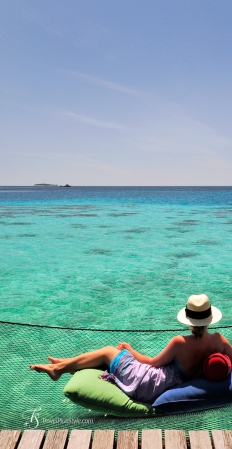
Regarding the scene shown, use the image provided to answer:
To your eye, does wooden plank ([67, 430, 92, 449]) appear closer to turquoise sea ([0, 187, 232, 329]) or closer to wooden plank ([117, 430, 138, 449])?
wooden plank ([117, 430, 138, 449])

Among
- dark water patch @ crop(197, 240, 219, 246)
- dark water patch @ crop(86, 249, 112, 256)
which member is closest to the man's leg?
dark water patch @ crop(86, 249, 112, 256)

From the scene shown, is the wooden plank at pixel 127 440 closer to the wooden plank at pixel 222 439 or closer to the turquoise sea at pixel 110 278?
the wooden plank at pixel 222 439

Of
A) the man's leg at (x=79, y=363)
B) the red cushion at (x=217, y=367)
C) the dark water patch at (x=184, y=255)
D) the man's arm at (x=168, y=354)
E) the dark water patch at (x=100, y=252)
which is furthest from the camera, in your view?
the dark water patch at (x=100, y=252)

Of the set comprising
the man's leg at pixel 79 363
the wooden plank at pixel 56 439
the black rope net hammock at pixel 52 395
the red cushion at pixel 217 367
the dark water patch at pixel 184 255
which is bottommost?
the dark water patch at pixel 184 255

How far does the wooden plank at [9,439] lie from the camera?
8.57ft

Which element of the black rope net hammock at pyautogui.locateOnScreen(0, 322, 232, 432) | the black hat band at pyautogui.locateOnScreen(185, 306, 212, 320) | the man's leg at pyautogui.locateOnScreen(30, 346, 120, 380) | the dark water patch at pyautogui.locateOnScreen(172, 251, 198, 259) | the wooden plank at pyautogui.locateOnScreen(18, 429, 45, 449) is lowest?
the dark water patch at pyautogui.locateOnScreen(172, 251, 198, 259)

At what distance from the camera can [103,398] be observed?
3.18 m

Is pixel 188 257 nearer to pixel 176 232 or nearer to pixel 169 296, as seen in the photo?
pixel 169 296

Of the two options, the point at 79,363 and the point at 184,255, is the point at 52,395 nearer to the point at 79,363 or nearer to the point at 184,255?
the point at 79,363

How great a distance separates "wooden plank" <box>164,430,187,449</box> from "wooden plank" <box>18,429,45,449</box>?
87 centimetres

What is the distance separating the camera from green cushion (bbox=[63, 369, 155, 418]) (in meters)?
3.12

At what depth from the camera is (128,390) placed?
322 cm

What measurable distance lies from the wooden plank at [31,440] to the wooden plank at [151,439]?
0.71 metres

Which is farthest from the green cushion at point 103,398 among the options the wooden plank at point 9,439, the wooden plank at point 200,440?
the wooden plank at point 9,439
